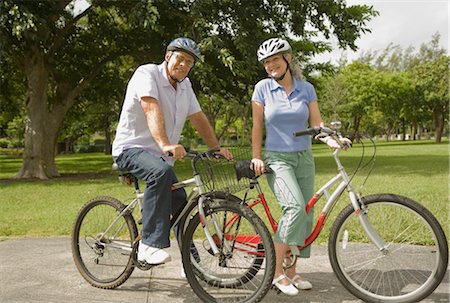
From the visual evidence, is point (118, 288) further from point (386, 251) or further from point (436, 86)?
point (436, 86)

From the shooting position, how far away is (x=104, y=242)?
418 cm

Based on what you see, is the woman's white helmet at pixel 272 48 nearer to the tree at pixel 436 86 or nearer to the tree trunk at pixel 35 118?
the tree trunk at pixel 35 118

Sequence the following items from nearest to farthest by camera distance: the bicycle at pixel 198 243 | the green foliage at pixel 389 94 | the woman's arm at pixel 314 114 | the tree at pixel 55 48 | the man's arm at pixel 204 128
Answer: the bicycle at pixel 198 243, the woman's arm at pixel 314 114, the man's arm at pixel 204 128, the tree at pixel 55 48, the green foliage at pixel 389 94

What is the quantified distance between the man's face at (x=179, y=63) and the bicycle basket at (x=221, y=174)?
2.21 feet

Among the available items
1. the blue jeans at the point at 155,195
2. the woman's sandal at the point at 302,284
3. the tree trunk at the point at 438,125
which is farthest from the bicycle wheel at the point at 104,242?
the tree trunk at the point at 438,125

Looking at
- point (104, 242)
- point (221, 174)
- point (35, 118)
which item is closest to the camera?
point (221, 174)

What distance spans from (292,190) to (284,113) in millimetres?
601

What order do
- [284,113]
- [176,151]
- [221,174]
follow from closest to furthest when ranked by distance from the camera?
[176,151] < [221,174] < [284,113]

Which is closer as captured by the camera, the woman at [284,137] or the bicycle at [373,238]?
the bicycle at [373,238]

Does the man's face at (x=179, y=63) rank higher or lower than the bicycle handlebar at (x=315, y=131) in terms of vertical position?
higher

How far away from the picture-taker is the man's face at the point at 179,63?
144 inches

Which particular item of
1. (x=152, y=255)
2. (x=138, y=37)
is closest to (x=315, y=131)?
(x=152, y=255)

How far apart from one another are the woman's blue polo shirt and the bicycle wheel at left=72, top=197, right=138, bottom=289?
1.34m

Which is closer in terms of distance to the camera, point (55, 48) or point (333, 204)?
point (333, 204)
